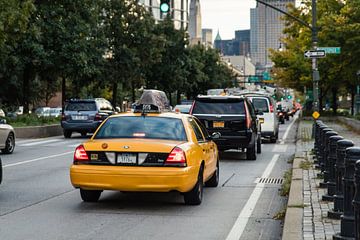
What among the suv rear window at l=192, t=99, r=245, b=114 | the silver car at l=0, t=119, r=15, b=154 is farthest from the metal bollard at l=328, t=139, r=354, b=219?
the silver car at l=0, t=119, r=15, b=154

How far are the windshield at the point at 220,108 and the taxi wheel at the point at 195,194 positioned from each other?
7.98 meters

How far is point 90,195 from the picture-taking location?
10117mm

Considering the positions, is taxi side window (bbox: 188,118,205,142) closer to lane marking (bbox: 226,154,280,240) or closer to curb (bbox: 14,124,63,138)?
lane marking (bbox: 226,154,280,240)

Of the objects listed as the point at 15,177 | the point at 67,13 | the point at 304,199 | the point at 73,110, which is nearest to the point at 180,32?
the point at 67,13

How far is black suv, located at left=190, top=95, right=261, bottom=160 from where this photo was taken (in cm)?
1777

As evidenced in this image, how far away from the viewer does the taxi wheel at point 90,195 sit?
10.0 m

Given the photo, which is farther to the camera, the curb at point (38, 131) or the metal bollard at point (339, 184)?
Result: the curb at point (38, 131)

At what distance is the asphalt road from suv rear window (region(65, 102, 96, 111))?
1424cm

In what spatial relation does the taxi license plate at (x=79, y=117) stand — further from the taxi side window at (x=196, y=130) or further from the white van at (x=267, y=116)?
the taxi side window at (x=196, y=130)

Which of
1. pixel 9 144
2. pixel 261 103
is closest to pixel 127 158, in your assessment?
pixel 9 144

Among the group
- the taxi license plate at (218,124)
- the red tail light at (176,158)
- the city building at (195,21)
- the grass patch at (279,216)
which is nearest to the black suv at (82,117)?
the taxi license plate at (218,124)

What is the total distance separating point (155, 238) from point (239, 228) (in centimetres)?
126

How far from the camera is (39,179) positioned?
43.6ft

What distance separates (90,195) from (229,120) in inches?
326
